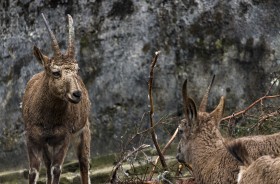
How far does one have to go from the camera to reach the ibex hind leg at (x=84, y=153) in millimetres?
9023

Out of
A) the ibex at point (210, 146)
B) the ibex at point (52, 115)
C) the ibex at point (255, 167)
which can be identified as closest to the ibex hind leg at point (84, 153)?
the ibex at point (52, 115)

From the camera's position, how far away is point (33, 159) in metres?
8.38

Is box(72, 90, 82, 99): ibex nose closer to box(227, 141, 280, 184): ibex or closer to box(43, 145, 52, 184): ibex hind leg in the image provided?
box(43, 145, 52, 184): ibex hind leg

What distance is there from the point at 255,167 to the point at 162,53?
14.2 ft

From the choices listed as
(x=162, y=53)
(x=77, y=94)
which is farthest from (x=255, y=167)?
(x=162, y=53)

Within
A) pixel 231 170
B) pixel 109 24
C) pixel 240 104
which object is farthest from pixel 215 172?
pixel 109 24

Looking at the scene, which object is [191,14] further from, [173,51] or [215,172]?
[215,172]

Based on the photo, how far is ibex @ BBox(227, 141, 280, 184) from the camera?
18.0ft

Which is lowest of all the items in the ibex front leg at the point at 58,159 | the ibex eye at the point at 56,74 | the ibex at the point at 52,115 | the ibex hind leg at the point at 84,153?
the ibex hind leg at the point at 84,153

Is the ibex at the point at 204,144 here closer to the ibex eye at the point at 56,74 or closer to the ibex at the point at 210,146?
the ibex at the point at 210,146

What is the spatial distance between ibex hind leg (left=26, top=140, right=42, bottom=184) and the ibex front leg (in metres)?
0.16

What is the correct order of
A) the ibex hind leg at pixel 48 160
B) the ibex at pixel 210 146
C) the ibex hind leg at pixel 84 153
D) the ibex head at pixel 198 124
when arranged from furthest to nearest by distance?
the ibex hind leg at pixel 84 153
the ibex hind leg at pixel 48 160
the ibex head at pixel 198 124
the ibex at pixel 210 146

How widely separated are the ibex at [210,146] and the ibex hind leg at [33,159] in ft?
6.17

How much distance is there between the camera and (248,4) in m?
9.80
